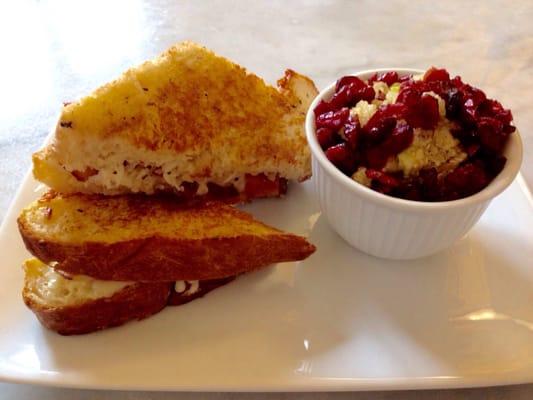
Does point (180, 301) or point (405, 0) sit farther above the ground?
point (405, 0)

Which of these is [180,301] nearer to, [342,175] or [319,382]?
[319,382]

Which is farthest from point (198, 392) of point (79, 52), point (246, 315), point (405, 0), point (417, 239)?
point (405, 0)

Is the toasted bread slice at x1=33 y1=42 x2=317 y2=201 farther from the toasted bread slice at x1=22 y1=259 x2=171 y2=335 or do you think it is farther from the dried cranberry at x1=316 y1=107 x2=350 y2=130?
the toasted bread slice at x1=22 y1=259 x2=171 y2=335

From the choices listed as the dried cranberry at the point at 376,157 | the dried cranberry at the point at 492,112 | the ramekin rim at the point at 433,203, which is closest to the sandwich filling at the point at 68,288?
the ramekin rim at the point at 433,203

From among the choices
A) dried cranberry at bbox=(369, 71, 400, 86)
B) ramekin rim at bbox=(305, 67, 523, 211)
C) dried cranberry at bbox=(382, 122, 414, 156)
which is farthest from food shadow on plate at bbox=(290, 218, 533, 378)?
dried cranberry at bbox=(369, 71, 400, 86)

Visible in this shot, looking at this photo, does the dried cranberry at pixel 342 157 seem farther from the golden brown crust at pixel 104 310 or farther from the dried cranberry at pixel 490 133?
the golden brown crust at pixel 104 310

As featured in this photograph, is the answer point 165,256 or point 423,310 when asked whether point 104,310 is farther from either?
point 423,310

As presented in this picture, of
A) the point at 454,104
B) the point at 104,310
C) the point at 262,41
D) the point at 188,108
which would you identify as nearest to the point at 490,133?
the point at 454,104
